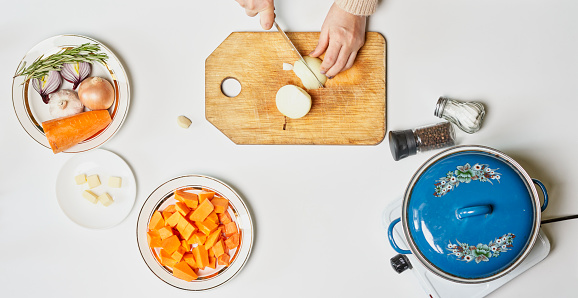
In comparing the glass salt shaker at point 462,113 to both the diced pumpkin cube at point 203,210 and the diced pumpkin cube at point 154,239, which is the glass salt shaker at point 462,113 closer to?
the diced pumpkin cube at point 203,210

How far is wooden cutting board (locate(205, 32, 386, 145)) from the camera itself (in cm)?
115

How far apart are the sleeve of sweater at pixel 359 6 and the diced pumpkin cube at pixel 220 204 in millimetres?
584

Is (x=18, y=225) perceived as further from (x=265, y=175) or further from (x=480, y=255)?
(x=480, y=255)

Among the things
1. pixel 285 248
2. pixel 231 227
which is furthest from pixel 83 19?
pixel 285 248

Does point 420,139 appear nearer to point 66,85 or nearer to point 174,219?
point 174,219

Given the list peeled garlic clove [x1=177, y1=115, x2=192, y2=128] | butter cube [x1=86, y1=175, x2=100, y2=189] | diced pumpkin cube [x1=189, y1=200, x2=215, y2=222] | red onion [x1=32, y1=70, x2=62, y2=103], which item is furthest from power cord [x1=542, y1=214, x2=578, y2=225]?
red onion [x1=32, y1=70, x2=62, y2=103]

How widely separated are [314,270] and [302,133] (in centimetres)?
38

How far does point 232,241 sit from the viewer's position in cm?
116

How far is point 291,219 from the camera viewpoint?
3.89ft

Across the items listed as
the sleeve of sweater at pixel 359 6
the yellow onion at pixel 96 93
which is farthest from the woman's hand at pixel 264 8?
the yellow onion at pixel 96 93

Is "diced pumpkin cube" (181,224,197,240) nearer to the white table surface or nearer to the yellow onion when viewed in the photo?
the white table surface

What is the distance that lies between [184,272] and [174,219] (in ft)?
0.47

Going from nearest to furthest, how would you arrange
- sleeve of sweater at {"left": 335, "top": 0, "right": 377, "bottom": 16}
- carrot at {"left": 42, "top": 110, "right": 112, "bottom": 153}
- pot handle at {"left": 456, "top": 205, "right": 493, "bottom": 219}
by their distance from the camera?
pot handle at {"left": 456, "top": 205, "right": 493, "bottom": 219}
sleeve of sweater at {"left": 335, "top": 0, "right": 377, "bottom": 16}
carrot at {"left": 42, "top": 110, "right": 112, "bottom": 153}

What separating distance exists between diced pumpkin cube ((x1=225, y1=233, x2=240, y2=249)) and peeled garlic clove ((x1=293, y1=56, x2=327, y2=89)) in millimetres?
444
